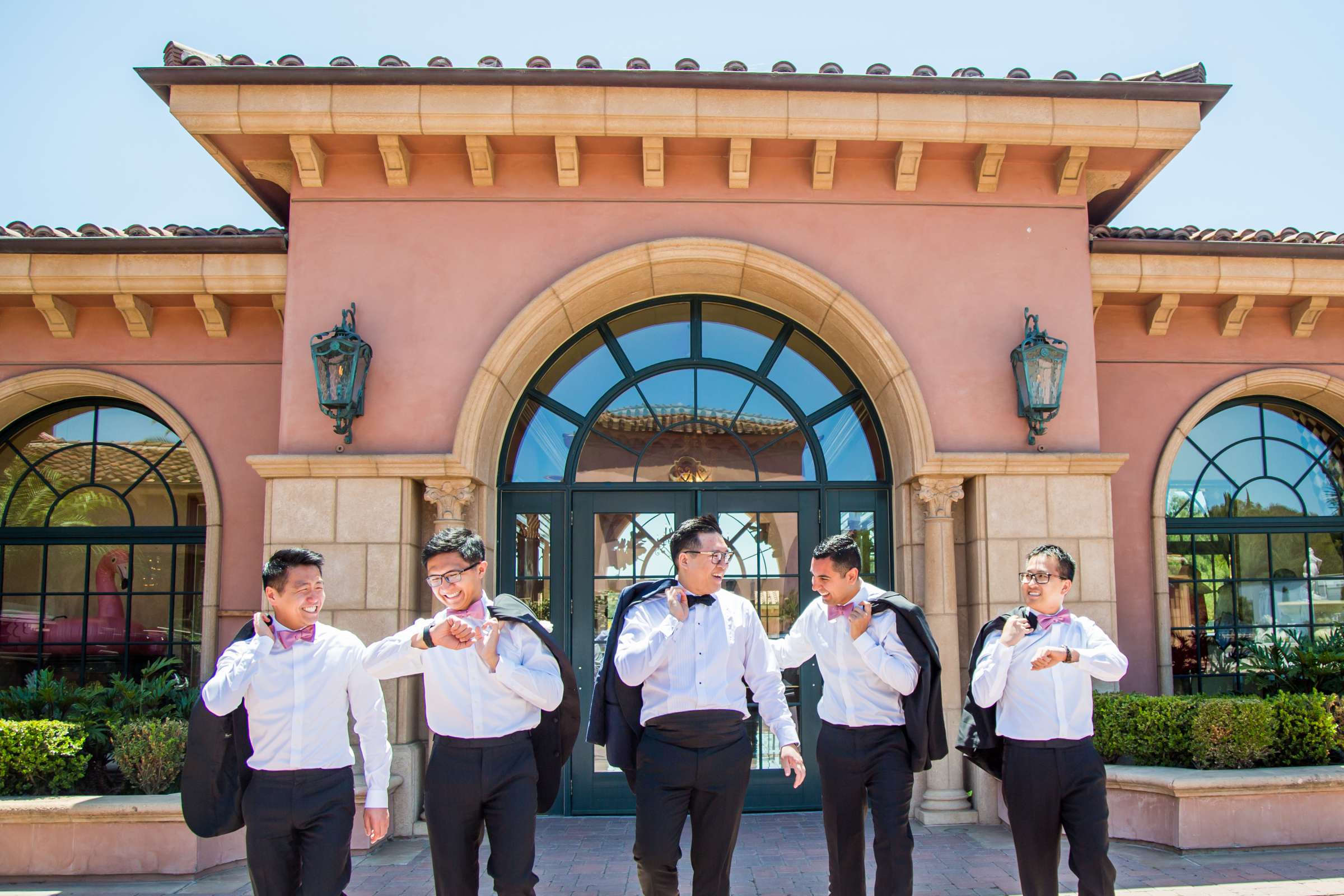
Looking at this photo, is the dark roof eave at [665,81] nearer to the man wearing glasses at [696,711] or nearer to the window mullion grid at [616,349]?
the window mullion grid at [616,349]

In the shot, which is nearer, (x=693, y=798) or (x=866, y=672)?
(x=693, y=798)

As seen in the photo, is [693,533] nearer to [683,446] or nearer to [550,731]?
[550,731]

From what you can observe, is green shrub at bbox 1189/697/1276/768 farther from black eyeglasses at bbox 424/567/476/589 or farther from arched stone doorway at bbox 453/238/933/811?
black eyeglasses at bbox 424/567/476/589

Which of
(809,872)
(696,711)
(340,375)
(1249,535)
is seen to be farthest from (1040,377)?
(340,375)

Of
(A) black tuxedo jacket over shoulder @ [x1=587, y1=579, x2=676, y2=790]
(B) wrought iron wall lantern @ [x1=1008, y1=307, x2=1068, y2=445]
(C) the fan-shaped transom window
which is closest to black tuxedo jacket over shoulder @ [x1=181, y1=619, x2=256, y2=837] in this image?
(A) black tuxedo jacket over shoulder @ [x1=587, y1=579, x2=676, y2=790]

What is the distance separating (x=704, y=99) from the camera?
22.8 ft

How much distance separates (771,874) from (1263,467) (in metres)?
5.93

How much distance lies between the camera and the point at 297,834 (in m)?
3.77

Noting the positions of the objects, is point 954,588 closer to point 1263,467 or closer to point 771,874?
point 771,874

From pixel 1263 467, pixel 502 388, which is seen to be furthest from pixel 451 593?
pixel 1263 467

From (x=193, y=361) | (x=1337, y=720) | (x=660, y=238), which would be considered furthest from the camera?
(x=193, y=361)

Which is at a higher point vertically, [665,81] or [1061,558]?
[665,81]

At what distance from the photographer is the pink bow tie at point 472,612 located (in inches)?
150

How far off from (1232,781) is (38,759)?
7.28m
